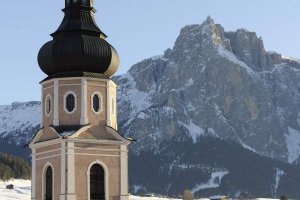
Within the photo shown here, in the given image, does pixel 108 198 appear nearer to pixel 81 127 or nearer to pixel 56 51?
pixel 81 127

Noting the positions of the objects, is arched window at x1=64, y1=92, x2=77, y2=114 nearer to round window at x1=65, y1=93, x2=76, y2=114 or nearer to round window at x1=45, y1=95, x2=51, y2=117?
round window at x1=65, y1=93, x2=76, y2=114

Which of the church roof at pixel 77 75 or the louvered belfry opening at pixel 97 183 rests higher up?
the church roof at pixel 77 75

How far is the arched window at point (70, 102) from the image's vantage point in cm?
4500

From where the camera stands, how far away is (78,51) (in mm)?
44844

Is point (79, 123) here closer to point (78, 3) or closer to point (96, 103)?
point (96, 103)

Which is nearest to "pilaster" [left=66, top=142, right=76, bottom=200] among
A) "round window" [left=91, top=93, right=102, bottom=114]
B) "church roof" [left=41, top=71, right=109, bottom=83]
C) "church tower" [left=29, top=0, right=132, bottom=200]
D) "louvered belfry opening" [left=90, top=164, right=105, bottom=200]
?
"church tower" [left=29, top=0, right=132, bottom=200]

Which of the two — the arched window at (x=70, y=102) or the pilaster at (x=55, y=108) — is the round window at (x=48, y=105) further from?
the arched window at (x=70, y=102)

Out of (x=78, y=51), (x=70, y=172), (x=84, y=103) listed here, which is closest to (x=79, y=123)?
(x=84, y=103)

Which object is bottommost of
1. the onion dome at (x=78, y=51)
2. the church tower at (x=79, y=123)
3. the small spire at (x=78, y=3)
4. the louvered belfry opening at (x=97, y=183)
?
the louvered belfry opening at (x=97, y=183)

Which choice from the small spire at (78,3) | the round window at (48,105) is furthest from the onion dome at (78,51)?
the round window at (48,105)

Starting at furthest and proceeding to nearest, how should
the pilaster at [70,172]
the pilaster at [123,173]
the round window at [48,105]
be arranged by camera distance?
1. the round window at [48,105]
2. the pilaster at [123,173]
3. the pilaster at [70,172]

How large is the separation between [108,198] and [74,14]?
34.1ft

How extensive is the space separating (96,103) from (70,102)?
1392mm

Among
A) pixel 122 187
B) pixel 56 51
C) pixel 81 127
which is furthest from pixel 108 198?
pixel 56 51
